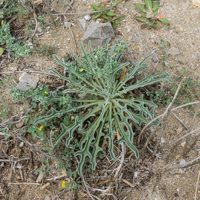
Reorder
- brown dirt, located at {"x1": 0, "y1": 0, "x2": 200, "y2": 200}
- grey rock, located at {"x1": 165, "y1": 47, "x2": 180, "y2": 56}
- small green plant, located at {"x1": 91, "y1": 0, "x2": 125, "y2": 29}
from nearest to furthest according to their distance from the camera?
1. brown dirt, located at {"x1": 0, "y1": 0, "x2": 200, "y2": 200}
2. grey rock, located at {"x1": 165, "y1": 47, "x2": 180, "y2": 56}
3. small green plant, located at {"x1": 91, "y1": 0, "x2": 125, "y2": 29}

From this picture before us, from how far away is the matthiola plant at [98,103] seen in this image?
2.33 metres

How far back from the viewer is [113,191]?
2414mm

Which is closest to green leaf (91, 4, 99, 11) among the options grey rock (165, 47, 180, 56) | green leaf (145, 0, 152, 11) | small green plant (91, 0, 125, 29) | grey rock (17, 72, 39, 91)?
small green plant (91, 0, 125, 29)

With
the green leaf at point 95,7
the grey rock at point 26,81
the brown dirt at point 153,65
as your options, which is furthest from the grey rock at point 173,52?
the grey rock at point 26,81

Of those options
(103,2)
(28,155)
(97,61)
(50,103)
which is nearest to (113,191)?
(28,155)

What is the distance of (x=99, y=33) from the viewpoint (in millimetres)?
2961

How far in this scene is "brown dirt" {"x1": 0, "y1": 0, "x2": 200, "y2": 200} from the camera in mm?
2438

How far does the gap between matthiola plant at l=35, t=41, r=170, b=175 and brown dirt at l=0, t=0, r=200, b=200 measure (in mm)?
424

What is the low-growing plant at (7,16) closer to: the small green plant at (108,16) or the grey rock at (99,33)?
the grey rock at (99,33)

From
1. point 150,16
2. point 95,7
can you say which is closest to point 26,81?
point 95,7

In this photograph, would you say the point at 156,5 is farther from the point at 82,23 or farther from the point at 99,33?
the point at 82,23

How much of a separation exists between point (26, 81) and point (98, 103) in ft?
3.52

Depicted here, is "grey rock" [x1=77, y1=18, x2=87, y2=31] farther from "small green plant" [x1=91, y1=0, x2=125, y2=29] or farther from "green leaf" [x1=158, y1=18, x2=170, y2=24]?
"green leaf" [x1=158, y1=18, x2=170, y2=24]

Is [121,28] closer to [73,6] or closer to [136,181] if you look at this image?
[73,6]
